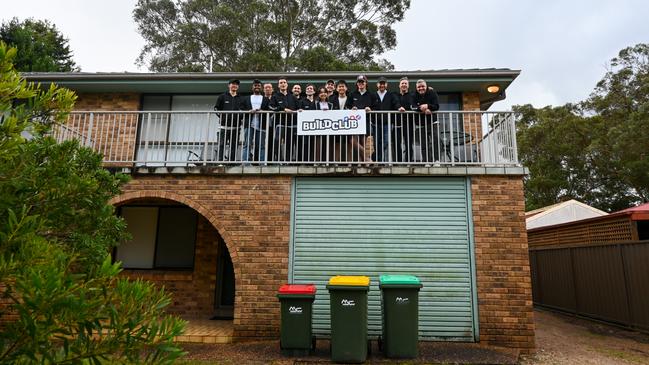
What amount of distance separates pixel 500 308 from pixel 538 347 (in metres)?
1.09

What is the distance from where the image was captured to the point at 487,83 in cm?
914

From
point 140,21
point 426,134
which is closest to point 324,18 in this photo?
point 140,21

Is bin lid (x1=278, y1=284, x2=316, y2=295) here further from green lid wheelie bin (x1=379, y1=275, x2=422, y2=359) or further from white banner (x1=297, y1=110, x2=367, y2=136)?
A: white banner (x1=297, y1=110, x2=367, y2=136)

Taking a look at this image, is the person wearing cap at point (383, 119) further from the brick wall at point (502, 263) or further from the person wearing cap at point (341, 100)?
the brick wall at point (502, 263)

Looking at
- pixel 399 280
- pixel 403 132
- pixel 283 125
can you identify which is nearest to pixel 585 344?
pixel 399 280

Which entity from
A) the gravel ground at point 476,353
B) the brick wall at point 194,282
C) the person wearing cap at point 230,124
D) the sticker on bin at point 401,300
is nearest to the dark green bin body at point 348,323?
the gravel ground at point 476,353

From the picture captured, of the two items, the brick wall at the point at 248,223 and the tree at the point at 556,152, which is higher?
the tree at the point at 556,152

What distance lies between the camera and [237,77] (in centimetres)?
930

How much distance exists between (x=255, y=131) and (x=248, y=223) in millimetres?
1614

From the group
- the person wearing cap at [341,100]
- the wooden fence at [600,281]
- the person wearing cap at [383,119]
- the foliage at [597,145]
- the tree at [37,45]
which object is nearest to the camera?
the person wearing cap at [383,119]

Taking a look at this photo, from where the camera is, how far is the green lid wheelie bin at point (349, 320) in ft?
19.3

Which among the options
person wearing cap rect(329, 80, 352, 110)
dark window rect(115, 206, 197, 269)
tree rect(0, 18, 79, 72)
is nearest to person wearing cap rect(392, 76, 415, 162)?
person wearing cap rect(329, 80, 352, 110)

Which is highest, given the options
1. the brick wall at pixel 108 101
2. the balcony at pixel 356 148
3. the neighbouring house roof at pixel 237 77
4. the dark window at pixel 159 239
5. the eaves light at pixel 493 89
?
the neighbouring house roof at pixel 237 77

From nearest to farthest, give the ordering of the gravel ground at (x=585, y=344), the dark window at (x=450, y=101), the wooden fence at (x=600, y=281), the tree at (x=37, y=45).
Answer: the gravel ground at (x=585, y=344), the wooden fence at (x=600, y=281), the dark window at (x=450, y=101), the tree at (x=37, y=45)
